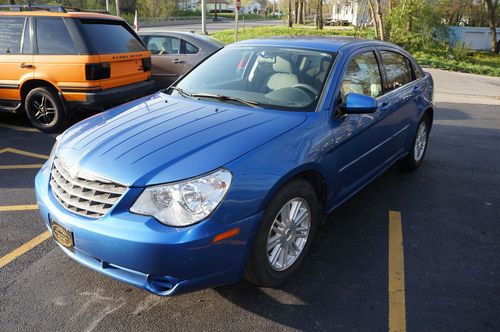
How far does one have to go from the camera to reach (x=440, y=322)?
261 centimetres

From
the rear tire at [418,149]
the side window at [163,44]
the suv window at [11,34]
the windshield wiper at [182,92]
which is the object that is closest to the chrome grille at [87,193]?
the windshield wiper at [182,92]

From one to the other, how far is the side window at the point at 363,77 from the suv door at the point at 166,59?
5362mm

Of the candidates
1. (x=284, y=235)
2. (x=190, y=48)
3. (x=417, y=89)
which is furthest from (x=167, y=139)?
(x=190, y=48)

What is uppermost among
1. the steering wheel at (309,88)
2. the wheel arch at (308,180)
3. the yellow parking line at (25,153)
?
the steering wheel at (309,88)

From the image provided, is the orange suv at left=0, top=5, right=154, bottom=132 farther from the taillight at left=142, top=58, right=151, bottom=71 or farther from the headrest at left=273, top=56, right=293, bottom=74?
the headrest at left=273, top=56, right=293, bottom=74

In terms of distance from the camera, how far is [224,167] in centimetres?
242

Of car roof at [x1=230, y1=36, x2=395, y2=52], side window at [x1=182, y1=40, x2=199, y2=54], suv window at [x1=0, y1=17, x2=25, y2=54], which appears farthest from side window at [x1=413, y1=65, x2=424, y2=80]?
suv window at [x1=0, y1=17, x2=25, y2=54]

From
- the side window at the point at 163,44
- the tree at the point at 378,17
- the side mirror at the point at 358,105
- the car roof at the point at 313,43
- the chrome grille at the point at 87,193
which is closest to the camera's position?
the chrome grille at the point at 87,193

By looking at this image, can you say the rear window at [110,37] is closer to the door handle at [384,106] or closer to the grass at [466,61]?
the door handle at [384,106]

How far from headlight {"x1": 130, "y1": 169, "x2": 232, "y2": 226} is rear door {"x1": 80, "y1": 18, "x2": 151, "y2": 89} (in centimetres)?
452

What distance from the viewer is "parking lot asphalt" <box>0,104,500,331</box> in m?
2.61

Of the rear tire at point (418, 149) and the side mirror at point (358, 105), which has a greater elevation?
the side mirror at point (358, 105)

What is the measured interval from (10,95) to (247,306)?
5711 mm

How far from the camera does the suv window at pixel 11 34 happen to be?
21.3 feet
